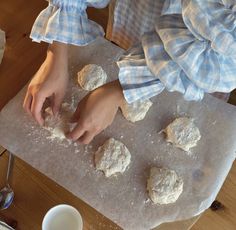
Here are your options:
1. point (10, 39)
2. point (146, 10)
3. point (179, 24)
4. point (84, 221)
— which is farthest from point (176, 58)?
point (10, 39)

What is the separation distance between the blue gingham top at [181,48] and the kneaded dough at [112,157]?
189 millimetres

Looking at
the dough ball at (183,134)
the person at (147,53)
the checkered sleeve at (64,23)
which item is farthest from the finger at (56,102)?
the dough ball at (183,134)

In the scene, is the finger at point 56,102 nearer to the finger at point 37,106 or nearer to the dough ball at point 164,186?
the finger at point 37,106

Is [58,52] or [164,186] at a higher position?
[58,52]

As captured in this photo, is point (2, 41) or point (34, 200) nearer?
point (34, 200)

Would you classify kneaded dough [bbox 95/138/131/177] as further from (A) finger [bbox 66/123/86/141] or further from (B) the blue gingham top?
(B) the blue gingham top

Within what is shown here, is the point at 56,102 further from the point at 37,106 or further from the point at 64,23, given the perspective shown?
the point at 64,23

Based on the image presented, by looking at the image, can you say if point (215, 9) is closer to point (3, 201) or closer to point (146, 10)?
point (146, 10)

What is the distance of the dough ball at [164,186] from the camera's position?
32.0 inches

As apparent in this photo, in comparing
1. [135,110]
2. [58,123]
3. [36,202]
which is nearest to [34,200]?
[36,202]

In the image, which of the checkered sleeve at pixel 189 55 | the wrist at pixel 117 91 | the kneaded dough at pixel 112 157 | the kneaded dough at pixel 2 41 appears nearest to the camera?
the checkered sleeve at pixel 189 55

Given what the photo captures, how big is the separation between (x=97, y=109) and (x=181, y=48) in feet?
0.70

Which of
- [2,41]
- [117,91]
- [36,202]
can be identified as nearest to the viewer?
[117,91]

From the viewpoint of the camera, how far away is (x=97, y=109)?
0.74 meters
